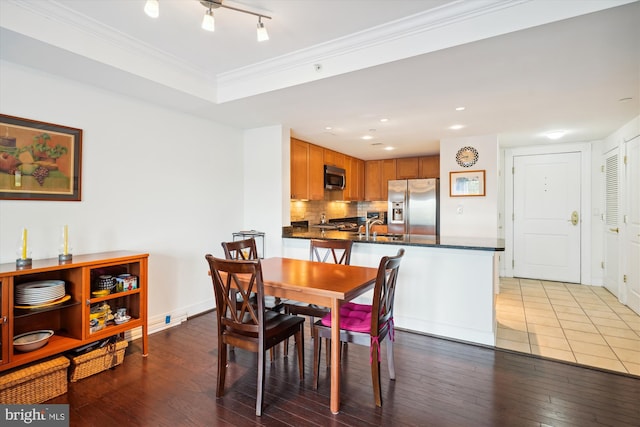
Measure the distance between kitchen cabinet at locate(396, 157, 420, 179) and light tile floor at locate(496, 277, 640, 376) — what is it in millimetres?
2488

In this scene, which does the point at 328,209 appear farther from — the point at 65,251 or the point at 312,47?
the point at 65,251

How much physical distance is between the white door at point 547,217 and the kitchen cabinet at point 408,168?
163cm

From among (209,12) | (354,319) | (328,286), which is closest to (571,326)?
(354,319)

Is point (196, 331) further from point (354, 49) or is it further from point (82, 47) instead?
point (354, 49)

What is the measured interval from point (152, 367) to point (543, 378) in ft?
9.67

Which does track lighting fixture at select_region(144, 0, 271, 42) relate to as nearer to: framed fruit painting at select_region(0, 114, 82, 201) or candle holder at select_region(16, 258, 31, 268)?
framed fruit painting at select_region(0, 114, 82, 201)

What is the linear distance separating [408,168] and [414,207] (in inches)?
44.5

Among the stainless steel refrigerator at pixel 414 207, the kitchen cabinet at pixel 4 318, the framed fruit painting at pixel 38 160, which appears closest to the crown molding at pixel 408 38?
the framed fruit painting at pixel 38 160

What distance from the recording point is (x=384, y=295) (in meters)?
2.13

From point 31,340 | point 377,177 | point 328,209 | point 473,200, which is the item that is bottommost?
point 31,340

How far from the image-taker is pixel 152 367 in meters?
2.51

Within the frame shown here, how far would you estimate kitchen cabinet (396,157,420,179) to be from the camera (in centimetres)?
615

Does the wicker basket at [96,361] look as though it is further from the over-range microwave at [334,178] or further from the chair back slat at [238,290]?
the over-range microwave at [334,178]

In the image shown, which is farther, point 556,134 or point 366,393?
point 556,134
